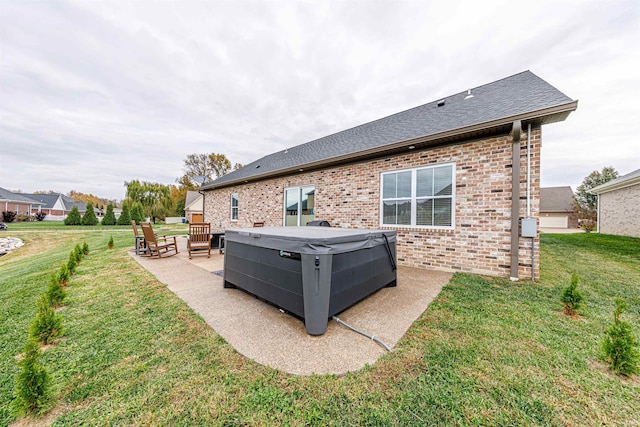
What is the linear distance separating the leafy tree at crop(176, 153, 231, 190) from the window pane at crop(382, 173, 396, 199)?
30.7 m

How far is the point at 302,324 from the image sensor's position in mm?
2754

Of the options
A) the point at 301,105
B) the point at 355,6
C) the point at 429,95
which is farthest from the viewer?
the point at 301,105

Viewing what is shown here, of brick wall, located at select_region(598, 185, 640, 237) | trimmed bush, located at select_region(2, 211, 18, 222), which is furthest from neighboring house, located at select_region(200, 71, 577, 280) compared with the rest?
trimmed bush, located at select_region(2, 211, 18, 222)

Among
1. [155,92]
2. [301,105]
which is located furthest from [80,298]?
[301,105]

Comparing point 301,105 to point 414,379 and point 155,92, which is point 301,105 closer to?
point 155,92

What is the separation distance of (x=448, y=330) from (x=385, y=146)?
434 centimetres

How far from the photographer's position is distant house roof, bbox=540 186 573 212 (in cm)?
2626

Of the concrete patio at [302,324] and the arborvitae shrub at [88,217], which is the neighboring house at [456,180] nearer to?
the concrete patio at [302,324]

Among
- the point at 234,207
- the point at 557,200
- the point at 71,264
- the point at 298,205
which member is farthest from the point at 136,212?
the point at 557,200

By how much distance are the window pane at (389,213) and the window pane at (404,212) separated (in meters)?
0.15

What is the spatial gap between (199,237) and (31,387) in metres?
5.70

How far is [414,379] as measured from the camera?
1775 mm

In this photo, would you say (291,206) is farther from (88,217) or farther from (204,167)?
(204,167)

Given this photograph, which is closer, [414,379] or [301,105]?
[414,379]
